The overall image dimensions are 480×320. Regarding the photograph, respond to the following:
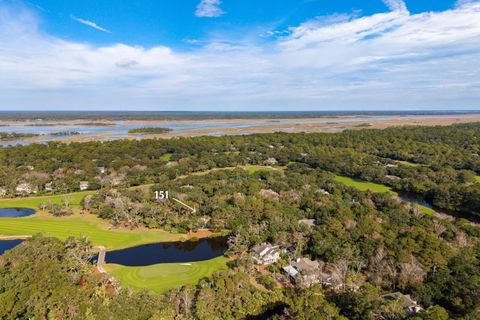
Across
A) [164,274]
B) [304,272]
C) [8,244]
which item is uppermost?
[304,272]

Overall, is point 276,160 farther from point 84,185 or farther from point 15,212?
point 15,212

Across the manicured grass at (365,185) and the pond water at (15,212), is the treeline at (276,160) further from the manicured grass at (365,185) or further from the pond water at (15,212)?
the pond water at (15,212)

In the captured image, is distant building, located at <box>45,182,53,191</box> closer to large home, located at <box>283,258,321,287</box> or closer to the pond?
the pond

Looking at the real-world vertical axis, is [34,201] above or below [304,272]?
below

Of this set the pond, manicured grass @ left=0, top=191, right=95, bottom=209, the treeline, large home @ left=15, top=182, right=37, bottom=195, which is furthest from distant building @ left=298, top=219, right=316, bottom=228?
large home @ left=15, top=182, right=37, bottom=195

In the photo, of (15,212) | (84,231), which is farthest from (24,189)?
(84,231)

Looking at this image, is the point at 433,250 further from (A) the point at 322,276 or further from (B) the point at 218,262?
(B) the point at 218,262
